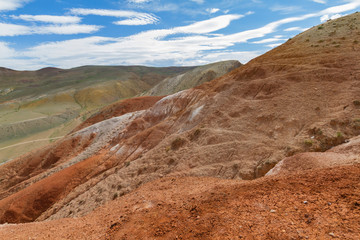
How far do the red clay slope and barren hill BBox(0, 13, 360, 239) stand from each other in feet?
0.10

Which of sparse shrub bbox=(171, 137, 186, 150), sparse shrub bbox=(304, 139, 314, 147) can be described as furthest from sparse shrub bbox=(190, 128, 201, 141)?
sparse shrub bbox=(304, 139, 314, 147)

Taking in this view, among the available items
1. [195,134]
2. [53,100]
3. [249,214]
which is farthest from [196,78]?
[53,100]

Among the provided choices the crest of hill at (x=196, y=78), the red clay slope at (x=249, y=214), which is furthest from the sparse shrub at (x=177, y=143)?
the crest of hill at (x=196, y=78)

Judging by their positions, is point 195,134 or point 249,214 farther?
point 195,134

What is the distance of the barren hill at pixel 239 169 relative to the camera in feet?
15.5

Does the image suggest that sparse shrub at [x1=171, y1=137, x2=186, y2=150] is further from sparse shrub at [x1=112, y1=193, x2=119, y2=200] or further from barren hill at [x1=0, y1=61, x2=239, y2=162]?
barren hill at [x1=0, y1=61, x2=239, y2=162]

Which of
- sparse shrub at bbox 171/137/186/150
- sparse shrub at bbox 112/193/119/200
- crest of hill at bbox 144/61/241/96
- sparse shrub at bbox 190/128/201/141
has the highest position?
crest of hill at bbox 144/61/241/96

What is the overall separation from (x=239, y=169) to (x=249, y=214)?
407 centimetres

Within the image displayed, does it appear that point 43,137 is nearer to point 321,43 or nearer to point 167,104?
point 167,104

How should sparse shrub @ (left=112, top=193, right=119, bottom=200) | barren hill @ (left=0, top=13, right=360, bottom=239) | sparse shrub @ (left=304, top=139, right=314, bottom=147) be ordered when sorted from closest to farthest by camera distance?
barren hill @ (left=0, top=13, right=360, bottom=239) < sparse shrub @ (left=304, top=139, right=314, bottom=147) < sparse shrub @ (left=112, top=193, right=119, bottom=200)

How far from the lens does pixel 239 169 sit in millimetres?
8805

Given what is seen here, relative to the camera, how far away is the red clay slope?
4039mm

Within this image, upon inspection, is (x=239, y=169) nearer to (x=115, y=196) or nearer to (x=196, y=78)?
(x=115, y=196)

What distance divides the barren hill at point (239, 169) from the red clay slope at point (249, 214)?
0.03m
